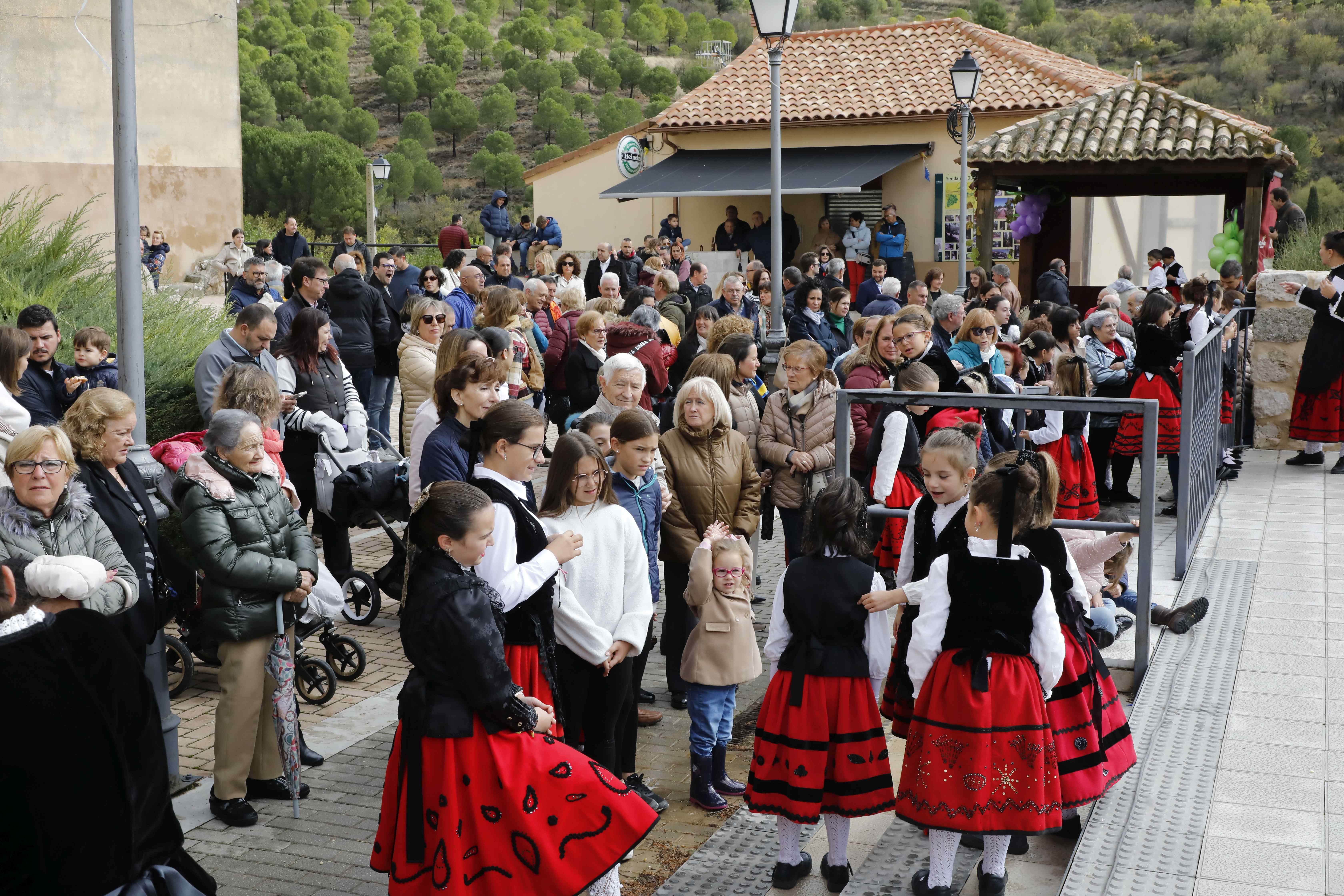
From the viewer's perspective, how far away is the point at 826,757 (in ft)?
14.0

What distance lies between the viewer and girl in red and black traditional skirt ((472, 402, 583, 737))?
13.5 feet

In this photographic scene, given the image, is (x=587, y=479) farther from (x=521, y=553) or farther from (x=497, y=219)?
(x=497, y=219)

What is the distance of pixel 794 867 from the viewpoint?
4398mm

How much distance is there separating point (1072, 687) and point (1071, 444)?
443cm

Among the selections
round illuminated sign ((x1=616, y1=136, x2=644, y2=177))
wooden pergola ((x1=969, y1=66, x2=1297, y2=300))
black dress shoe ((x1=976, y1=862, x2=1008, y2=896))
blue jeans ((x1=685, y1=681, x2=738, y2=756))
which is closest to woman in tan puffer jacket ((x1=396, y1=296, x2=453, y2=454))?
blue jeans ((x1=685, y1=681, x2=738, y2=756))

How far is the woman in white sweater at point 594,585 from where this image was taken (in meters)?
4.58

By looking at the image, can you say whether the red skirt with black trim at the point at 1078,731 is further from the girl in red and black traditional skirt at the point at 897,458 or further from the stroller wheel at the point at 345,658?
the stroller wheel at the point at 345,658

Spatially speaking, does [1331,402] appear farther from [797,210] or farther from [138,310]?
[797,210]

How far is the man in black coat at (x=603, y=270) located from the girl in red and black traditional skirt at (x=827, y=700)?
1135cm

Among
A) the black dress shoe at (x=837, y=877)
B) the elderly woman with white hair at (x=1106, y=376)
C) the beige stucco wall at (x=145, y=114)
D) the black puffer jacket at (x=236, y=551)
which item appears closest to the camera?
the black dress shoe at (x=837, y=877)

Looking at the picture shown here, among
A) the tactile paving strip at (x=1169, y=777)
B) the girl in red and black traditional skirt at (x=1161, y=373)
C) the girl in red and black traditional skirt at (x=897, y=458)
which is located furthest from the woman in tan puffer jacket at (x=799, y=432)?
the girl in red and black traditional skirt at (x=1161, y=373)

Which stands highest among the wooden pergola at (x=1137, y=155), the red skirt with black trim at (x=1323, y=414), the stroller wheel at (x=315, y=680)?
the wooden pergola at (x=1137, y=155)

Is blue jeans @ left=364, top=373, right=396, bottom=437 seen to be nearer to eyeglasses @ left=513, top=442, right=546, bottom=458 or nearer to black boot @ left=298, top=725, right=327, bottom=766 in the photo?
black boot @ left=298, top=725, right=327, bottom=766

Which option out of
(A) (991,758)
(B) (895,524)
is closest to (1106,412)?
(B) (895,524)
